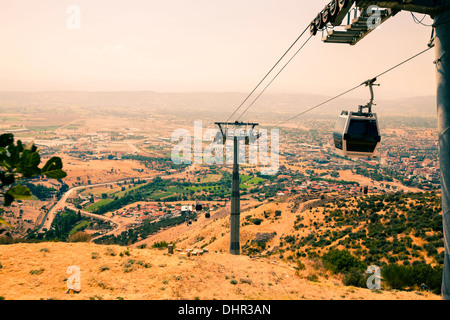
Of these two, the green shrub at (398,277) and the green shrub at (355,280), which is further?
the green shrub at (355,280)

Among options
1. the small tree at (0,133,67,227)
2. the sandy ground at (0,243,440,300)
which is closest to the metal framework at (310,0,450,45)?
the small tree at (0,133,67,227)

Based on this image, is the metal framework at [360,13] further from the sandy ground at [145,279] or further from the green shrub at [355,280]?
the green shrub at [355,280]

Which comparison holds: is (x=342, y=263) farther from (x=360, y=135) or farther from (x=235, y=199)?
(x=360, y=135)

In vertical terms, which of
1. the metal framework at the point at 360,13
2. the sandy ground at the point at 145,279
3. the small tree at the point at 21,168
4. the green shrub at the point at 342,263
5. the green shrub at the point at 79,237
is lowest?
the green shrub at the point at 342,263

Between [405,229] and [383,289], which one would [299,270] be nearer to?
[383,289]

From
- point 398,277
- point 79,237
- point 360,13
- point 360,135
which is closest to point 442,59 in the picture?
point 360,13

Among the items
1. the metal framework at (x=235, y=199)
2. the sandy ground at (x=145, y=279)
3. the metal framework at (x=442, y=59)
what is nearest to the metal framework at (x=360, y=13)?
the metal framework at (x=442, y=59)
